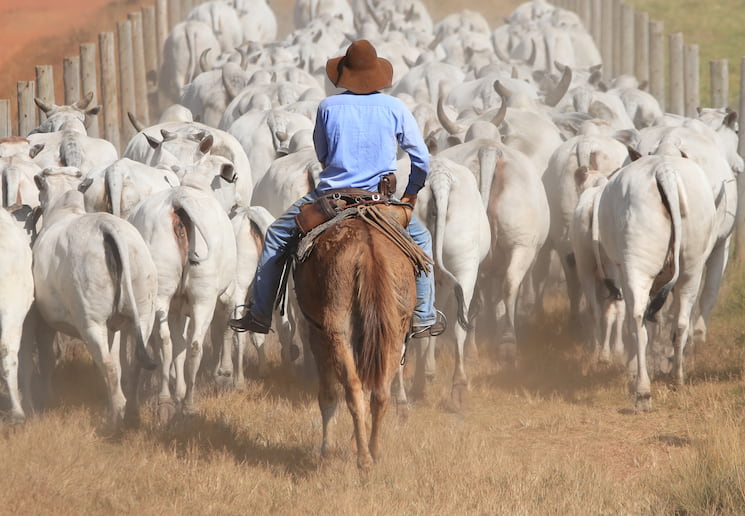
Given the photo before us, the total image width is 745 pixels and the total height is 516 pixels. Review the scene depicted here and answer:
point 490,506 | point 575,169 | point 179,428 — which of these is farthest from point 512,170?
point 490,506

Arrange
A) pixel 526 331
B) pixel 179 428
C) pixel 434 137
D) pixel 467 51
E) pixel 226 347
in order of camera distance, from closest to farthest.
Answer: pixel 179 428 < pixel 226 347 < pixel 526 331 < pixel 434 137 < pixel 467 51

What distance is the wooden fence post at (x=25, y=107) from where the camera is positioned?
730 inches

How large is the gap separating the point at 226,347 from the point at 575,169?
4.06 meters

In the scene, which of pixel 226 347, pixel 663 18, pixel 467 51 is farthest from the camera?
pixel 663 18

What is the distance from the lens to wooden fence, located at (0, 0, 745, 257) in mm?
18844

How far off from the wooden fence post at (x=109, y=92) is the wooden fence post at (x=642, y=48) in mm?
12828

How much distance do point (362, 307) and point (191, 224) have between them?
249 cm

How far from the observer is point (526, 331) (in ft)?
40.5

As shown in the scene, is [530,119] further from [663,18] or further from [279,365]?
[663,18]

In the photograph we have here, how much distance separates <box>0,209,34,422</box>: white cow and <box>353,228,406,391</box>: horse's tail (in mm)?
2673

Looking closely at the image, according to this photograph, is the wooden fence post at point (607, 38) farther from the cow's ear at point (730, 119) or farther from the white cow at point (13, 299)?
the white cow at point (13, 299)

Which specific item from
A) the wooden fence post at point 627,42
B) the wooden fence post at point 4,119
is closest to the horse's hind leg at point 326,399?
the wooden fence post at point 4,119

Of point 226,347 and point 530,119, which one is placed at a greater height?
point 530,119

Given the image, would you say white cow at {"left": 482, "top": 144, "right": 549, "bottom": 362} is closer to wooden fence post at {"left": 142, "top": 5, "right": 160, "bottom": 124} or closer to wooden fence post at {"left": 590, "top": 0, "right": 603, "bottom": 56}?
wooden fence post at {"left": 142, "top": 5, "right": 160, "bottom": 124}
